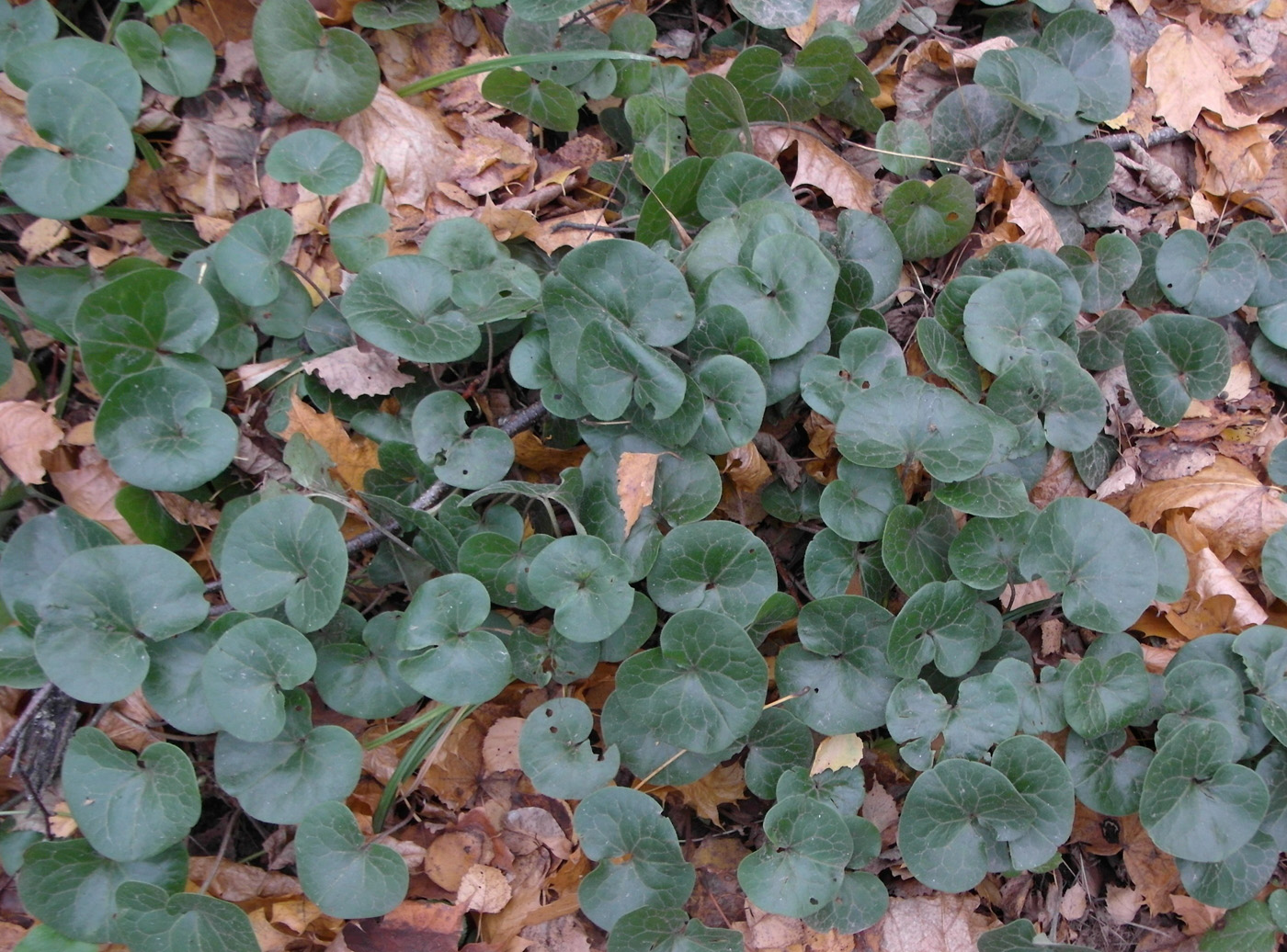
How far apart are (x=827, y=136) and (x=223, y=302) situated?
1.77m

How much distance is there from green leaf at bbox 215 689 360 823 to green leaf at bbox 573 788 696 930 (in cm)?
54

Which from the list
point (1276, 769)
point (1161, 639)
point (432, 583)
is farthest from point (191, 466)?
point (1276, 769)

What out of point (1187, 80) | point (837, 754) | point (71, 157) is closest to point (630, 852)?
point (837, 754)

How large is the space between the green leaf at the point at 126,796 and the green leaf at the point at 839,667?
136 cm

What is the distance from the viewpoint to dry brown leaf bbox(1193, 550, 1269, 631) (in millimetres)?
2156

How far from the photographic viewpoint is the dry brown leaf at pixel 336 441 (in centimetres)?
210

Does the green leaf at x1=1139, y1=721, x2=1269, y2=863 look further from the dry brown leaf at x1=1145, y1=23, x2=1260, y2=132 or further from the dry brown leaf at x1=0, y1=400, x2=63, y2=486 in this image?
the dry brown leaf at x1=0, y1=400, x2=63, y2=486

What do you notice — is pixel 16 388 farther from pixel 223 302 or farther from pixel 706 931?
pixel 706 931

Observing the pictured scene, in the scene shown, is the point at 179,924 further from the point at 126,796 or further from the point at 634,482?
the point at 634,482

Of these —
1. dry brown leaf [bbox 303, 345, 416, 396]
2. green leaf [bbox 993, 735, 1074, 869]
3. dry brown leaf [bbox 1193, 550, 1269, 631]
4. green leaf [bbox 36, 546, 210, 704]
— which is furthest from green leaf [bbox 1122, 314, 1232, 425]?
green leaf [bbox 36, 546, 210, 704]

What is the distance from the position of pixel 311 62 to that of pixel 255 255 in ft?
1.99

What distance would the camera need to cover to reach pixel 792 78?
92.7 inches

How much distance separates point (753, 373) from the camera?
6.46 ft

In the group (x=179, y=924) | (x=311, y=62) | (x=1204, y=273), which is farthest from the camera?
(x=1204, y=273)
